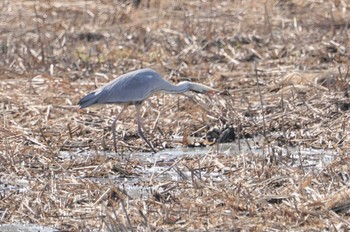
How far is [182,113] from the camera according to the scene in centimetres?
1003

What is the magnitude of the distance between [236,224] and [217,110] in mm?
3623

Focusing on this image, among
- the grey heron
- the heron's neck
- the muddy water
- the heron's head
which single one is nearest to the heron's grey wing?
the grey heron

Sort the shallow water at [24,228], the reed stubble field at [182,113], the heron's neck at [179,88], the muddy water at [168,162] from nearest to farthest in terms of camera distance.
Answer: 1. the shallow water at [24,228]
2. the reed stubble field at [182,113]
3. the muddy water at [168,162]
4. the heron's neck at [179,88]

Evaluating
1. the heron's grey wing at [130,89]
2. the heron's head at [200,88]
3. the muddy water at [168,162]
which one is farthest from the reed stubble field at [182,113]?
the heron's grey wing at [130,89]

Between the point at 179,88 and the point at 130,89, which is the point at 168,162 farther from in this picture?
the point at 179,88

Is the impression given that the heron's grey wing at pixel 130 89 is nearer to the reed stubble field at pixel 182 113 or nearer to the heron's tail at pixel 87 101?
the heron's tail at pixel 87 101

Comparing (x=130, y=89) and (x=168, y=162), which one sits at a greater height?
(x=130, y=89)

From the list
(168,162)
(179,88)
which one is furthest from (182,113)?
(168,162)

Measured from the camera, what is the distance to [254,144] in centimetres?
911

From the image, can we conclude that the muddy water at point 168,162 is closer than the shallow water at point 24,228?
No

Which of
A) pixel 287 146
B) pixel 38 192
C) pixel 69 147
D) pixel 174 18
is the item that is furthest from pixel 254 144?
pixel 174 18

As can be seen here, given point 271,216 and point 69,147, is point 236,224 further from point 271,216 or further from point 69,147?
point 69,147

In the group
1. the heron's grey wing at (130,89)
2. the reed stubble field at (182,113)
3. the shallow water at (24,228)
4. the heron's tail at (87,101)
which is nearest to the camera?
the shallow water at (24,228)

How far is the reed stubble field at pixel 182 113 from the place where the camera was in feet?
21.7
